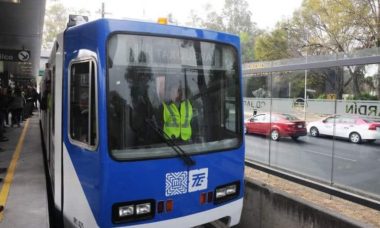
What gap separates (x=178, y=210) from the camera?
4047 mm

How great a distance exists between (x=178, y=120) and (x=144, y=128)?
1.32 feet

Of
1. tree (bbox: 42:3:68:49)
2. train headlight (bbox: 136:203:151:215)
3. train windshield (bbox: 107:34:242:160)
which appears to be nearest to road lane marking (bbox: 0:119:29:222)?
train headlight (bbox: 136:203:151:215)

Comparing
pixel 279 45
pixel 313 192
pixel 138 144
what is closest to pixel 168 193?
pixel 138 144

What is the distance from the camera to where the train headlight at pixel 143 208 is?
381 centimetres

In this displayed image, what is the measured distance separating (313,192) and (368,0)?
25.8m

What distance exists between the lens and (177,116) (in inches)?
162

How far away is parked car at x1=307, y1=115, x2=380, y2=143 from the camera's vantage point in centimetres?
599

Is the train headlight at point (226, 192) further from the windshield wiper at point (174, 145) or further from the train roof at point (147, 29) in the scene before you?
the train roof at point (147, 29)

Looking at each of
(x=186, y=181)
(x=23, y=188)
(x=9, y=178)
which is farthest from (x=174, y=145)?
(x=9, y=178)

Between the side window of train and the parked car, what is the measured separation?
13.3 ft

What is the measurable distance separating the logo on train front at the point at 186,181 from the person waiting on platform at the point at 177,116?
1.20ft

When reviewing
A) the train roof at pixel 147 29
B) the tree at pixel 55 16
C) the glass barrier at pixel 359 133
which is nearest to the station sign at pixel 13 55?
the train roof at pixel 147 29

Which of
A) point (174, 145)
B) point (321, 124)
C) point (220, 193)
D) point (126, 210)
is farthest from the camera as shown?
point (321, 124)

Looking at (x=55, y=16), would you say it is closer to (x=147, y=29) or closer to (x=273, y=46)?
(x=273, y=46)
